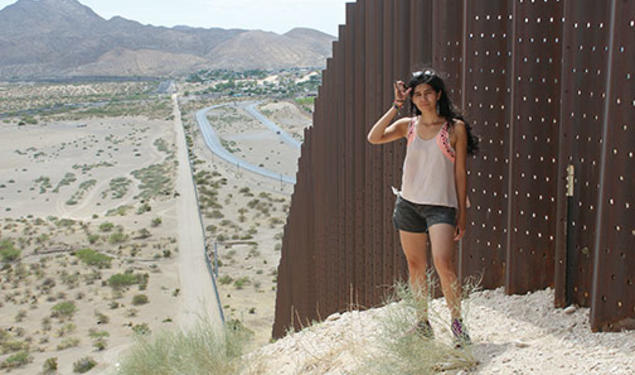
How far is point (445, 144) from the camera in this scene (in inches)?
173

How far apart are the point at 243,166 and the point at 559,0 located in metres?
47.5

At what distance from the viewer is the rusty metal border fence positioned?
166 inches

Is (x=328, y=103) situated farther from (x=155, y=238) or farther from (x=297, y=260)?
(x=155, y=238)

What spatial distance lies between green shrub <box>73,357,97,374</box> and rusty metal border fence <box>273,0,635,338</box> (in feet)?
33.8

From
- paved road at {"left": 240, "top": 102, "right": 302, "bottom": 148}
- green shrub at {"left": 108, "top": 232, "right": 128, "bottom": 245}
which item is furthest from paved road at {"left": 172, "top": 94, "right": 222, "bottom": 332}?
paved road at {"left": 240, "top": 102, "right": 302, "bottom": 148}

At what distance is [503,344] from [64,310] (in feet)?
65.1

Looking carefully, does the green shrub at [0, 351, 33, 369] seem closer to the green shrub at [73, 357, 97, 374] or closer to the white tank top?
the green shrub at [73, 357, 97, 374]

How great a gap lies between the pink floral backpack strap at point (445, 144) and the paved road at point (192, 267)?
25.7 ft

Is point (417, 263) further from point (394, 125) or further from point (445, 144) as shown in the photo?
point (394, 125)

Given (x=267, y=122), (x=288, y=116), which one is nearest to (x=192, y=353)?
(x=267, y=122)

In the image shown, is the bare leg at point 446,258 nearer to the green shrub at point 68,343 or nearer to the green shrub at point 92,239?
the green shrub at point 68,343

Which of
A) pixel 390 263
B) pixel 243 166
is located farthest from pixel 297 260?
pixel 243 166

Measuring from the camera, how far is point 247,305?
21.7 meters

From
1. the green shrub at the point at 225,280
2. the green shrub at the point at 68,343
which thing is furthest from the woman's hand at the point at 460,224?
the green shrub at the point at 225,280
